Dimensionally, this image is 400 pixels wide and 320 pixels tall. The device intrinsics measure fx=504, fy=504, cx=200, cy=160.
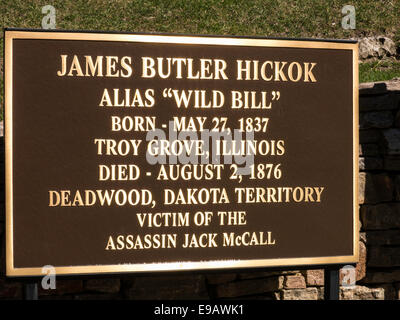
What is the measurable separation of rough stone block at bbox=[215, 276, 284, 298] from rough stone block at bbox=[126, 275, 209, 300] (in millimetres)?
193

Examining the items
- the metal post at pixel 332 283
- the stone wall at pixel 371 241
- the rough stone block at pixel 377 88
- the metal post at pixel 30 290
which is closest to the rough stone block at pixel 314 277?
the stone wall at pixel 371 241

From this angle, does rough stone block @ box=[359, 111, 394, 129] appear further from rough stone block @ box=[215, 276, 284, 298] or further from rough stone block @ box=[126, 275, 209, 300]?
rough stone block @ box=[126, 275, 209, 300]

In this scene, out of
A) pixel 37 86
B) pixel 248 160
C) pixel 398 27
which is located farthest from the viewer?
pixel 398 27

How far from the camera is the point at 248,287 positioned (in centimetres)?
495

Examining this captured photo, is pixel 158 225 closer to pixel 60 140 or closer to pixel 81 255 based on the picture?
pixel 81 255

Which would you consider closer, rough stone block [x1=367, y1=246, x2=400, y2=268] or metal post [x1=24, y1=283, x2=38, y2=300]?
metal post [x1=24, y1=283, x2=38, y2=300]

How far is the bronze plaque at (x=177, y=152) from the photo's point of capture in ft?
12.9

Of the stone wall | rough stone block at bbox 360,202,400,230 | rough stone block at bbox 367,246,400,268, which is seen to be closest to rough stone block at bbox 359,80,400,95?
the stone wall


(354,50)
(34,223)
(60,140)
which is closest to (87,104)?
(60,140)

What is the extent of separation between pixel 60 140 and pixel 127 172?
58 centimetres

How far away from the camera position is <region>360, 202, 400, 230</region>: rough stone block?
4.99m

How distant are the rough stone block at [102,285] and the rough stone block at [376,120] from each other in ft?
9.36

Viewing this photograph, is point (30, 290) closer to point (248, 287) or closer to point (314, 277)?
point (248, 287)

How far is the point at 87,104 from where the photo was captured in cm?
400
